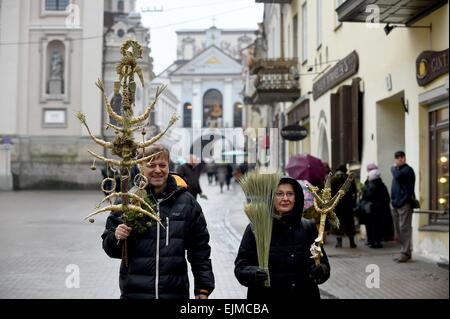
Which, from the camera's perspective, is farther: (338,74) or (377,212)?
(377,212)

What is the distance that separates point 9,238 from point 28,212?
55.7 inches

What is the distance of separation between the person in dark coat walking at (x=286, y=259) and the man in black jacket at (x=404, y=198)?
6246 millimetres

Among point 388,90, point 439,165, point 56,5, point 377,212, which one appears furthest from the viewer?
point 377,212

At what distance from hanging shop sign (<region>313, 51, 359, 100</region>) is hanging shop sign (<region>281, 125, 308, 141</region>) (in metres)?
0.68

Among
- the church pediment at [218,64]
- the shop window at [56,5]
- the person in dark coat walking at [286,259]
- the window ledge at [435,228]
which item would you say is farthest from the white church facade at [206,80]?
the window ledge at [435,228]

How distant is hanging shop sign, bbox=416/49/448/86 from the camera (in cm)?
Result: 872

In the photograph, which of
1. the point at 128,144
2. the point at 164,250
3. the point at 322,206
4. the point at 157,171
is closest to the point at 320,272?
the point at 322,206

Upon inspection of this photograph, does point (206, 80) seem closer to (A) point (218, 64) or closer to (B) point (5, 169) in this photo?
(A) point (218, 64)

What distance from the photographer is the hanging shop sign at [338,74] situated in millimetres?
10156

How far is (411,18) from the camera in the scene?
31.3 ft

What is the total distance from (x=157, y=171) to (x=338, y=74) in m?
7.61

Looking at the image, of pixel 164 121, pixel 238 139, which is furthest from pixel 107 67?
pixel 238 139

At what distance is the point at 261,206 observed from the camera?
3.32 metres

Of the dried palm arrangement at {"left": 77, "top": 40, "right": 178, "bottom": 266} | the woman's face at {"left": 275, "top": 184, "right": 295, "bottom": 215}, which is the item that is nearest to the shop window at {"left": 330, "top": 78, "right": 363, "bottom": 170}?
the woman's face at {"left": 275, "top": 184, "right": 295, "bottom": 215}
